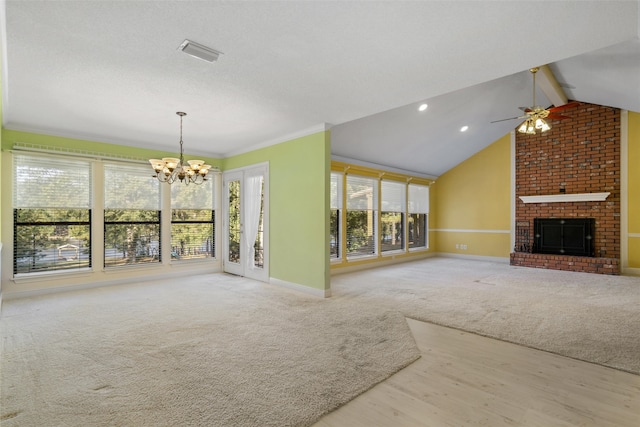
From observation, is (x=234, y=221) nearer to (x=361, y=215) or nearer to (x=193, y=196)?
(x=193, y=196)

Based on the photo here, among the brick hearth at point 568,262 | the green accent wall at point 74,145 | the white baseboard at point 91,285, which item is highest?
the green accent wall at point 74,145

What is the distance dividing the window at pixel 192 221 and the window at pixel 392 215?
4.11 m

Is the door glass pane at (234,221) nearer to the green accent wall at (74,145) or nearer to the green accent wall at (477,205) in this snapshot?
the green accent wall at (74,145)

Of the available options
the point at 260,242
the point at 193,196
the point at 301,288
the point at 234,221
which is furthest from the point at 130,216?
the point at 301,288

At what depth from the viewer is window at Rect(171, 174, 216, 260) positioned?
6.28 metres

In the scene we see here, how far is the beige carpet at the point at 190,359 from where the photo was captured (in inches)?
78.5

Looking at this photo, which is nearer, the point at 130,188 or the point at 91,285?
the point at 91,285

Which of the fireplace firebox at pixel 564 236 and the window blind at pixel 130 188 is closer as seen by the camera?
the window blind at pixel 130 188

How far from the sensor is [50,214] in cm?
492

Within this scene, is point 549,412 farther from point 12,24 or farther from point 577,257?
point 577,257

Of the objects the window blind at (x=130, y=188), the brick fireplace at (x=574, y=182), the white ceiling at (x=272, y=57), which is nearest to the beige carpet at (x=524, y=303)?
the brick fireplace at (x=574, y=182)

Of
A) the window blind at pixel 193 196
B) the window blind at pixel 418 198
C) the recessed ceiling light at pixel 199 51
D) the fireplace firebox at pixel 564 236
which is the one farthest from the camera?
the window blind at pixel 418 198

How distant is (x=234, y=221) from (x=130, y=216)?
1.91 m

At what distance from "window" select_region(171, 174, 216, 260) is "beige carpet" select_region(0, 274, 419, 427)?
78.5 inches
